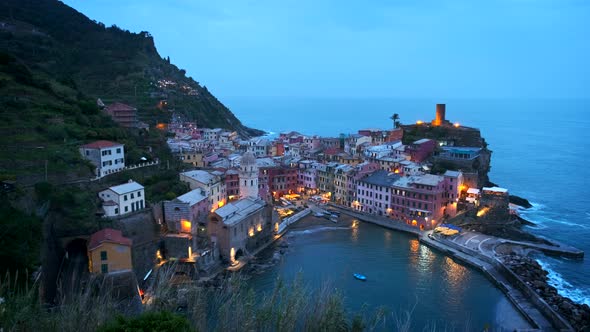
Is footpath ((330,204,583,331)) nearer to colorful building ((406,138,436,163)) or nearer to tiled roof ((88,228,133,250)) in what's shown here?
colorful building ((406,138,436,163))

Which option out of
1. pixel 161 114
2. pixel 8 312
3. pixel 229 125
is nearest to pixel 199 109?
pixel 229 125

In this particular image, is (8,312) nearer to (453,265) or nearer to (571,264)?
(453,265)

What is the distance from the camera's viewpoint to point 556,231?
120 feet

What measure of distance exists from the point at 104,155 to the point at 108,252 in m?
9.72

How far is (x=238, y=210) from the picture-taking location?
98.4 feet

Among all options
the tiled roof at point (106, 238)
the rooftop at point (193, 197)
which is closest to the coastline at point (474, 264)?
the rooftop at point (193, 197)

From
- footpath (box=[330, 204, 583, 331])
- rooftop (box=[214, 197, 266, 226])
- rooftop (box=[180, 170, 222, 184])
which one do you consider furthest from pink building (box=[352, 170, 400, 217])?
rooftop (box=[180, 170, 222, 184])

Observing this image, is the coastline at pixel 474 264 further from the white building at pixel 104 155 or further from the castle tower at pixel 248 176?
the white building at pixel 104 155

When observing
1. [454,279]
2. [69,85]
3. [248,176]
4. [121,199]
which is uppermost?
[69,85]

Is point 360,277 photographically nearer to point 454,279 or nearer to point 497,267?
point 454,279

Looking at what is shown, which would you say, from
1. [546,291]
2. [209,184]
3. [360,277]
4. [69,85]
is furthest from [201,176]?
[546,291]

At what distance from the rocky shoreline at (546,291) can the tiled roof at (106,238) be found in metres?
22.9

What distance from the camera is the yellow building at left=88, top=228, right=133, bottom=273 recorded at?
22.2 metres

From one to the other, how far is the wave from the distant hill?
3103 centimetres
